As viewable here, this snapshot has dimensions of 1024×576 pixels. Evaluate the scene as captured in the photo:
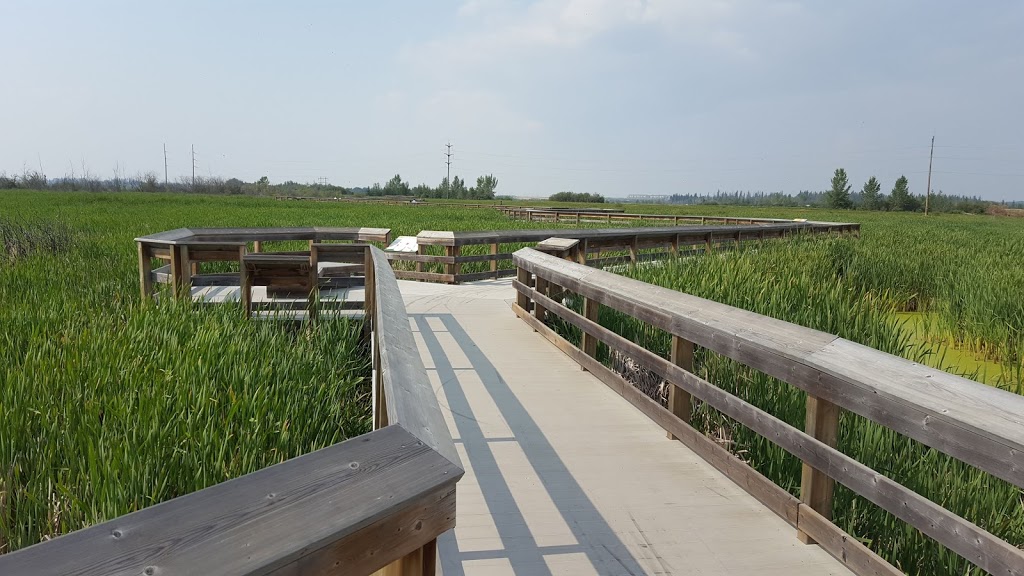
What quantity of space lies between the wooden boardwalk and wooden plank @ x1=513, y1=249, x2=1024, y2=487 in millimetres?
734

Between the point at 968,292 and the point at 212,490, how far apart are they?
996 centimetres

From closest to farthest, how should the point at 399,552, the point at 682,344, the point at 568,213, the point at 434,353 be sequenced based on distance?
the point at 399,552 < the point at 682,344 < the point at 434,353 < the point at 568,213

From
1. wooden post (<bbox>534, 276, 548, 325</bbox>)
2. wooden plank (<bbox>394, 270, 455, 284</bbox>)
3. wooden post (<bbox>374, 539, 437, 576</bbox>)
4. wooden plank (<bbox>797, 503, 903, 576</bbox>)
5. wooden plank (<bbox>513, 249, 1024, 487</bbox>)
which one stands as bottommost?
wooden plank (<bbox>797, 503, 903, 576</bbox>)

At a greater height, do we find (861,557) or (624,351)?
(624,351)

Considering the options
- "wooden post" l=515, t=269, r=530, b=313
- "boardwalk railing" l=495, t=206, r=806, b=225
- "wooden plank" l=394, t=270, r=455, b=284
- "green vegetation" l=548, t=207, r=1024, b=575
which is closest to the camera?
"green vegetation" l=548, t=207, r=1024, b=575

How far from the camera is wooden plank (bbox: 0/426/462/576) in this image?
109cm

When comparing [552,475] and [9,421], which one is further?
[552,475]

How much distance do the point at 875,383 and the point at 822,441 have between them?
0.56 m


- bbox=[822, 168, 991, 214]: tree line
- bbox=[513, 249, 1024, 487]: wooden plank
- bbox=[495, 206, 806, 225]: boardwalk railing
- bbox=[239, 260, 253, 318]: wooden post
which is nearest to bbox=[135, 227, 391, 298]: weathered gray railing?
bbox=[239, 260, 253, 318]: wooden post

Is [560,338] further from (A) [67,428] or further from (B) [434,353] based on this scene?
(A) [67,428]

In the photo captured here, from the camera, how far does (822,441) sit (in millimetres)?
3270

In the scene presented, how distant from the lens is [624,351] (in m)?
5.33

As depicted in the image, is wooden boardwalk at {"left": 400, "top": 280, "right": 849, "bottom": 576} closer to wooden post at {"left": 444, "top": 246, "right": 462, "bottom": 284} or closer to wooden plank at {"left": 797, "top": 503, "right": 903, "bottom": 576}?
wooden plank at {"left": 797, "top": 503, "right": 903, "bottom": 576}

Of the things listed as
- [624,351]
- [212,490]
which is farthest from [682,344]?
[212,490]
